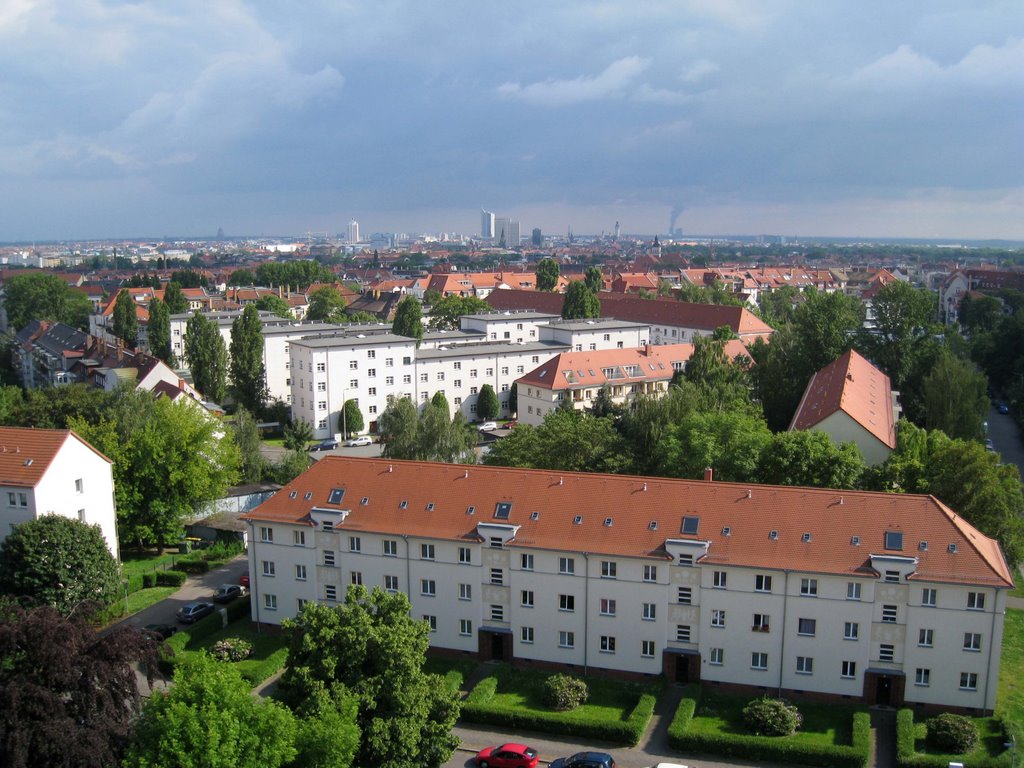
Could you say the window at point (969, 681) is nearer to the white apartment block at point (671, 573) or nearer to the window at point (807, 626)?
the white apartment block at point (671, 573)

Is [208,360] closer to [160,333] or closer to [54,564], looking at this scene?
[160,333]

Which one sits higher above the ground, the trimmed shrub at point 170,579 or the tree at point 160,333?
the tree at point 160,333

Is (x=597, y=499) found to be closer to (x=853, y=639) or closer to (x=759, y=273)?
(x=853, y=639)

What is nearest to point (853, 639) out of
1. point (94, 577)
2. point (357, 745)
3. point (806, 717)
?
point (806, 717)

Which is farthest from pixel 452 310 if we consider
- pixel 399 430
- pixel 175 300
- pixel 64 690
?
pixel 64 690

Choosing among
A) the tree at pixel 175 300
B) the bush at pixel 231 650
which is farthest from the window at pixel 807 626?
the tree at pixel 175 300

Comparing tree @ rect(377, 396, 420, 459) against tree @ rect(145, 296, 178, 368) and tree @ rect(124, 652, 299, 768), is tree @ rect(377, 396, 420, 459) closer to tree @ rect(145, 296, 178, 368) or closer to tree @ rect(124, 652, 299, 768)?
tree @ rect(124, 652, 299, 768)

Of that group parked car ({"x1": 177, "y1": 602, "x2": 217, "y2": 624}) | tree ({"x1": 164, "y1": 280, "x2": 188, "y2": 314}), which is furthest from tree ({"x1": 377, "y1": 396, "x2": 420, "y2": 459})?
tree ({"x1": 164, "y1": 280, "x2": 188, "y2": 314})
